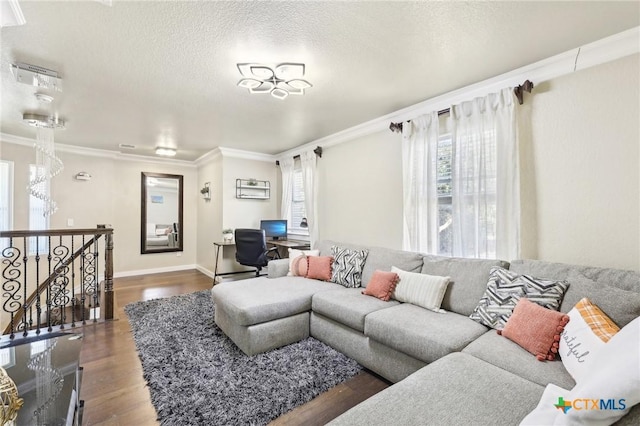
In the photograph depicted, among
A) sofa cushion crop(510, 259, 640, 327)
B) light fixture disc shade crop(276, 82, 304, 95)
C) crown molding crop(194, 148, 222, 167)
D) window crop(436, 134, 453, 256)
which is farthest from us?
crown molding crop(194, 148, 222, 167)

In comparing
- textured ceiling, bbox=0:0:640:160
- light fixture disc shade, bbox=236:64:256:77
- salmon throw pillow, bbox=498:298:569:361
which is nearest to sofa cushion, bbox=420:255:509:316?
salmon throw pillow, bbox=498:298:569:361

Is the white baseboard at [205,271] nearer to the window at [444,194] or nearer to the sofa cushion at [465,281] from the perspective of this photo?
the window at [444,194]

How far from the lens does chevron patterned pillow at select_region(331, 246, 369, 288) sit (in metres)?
3.04

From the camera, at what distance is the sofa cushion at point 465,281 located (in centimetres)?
219

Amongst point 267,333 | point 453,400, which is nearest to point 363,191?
point 267,333

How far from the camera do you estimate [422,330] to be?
188 centimetres

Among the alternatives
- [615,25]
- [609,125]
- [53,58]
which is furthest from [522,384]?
[53,58]

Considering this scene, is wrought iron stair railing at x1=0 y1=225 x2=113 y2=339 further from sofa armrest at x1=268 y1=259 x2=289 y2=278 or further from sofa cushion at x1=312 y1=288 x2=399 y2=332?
sofa cushion at x1=312 y1=288 x2=399 y2=332

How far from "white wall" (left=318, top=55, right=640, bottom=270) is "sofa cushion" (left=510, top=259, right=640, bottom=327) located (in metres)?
0.37

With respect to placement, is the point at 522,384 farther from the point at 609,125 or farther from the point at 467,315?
the point at 609,125

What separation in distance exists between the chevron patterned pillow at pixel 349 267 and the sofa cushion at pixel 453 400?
1.61 meters

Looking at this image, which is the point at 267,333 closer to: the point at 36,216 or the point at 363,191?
the point at 363,191

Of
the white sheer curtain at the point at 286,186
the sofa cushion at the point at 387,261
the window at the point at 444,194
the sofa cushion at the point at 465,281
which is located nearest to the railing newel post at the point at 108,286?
the white sheer curtain at the point at 286,186

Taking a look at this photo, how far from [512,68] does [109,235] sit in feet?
14.8
